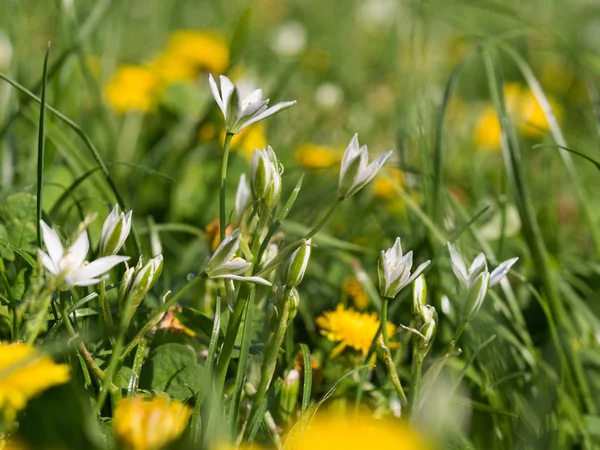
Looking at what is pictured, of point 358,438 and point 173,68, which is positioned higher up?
point 358,438

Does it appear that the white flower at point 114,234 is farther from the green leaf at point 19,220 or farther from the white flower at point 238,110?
the green leaf at point 19,220

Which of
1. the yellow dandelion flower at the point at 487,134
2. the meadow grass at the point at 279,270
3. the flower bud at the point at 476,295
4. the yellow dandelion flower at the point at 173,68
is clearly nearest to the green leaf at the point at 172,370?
the meadow grass at the point at 279,270

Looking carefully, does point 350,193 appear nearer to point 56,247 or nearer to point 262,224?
point 262,224

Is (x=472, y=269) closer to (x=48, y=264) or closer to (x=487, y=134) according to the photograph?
(x=48, y=264)

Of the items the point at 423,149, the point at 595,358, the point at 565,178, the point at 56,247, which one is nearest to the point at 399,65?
the point at 565,178

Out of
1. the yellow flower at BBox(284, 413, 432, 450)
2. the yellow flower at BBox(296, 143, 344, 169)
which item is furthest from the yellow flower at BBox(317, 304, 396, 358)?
the yellow flower at BBox(296, 143, 344, 169)

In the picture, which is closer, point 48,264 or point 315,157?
point 48,264

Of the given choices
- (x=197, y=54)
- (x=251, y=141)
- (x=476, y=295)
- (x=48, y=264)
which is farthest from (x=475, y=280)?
(x=197, y=54)
